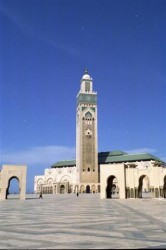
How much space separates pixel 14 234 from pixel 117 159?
252 feet

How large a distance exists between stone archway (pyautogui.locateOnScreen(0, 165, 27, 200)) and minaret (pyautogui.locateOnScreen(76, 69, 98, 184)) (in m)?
44.7

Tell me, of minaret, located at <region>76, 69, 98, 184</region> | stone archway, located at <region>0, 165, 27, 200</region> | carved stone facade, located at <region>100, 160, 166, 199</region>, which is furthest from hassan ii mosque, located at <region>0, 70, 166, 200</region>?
stone archway, located at <region>0, 165, 27, 200</region>

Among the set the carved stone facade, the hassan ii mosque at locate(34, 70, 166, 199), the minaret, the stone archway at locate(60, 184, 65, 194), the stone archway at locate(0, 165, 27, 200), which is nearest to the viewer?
the carved stone facade

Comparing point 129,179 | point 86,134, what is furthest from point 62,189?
point 129,179

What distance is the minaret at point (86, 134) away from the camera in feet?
253

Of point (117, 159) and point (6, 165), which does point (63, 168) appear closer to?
point (117, 159)

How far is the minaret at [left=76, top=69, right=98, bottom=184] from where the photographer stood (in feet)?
253

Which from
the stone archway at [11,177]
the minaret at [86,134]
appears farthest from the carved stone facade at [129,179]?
→ the minaret at [86,134]

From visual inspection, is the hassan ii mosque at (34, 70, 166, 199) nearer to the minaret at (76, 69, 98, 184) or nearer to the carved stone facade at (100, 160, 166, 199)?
the minaret at (76, 69, 98, 184)

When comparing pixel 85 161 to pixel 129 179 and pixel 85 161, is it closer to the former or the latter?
pixel 85 161

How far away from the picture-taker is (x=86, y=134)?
7975 centimetres

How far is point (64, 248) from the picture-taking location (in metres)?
5.18

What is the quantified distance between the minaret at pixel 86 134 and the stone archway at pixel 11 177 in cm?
4466

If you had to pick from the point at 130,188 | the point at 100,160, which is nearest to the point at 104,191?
the point at 130,188
